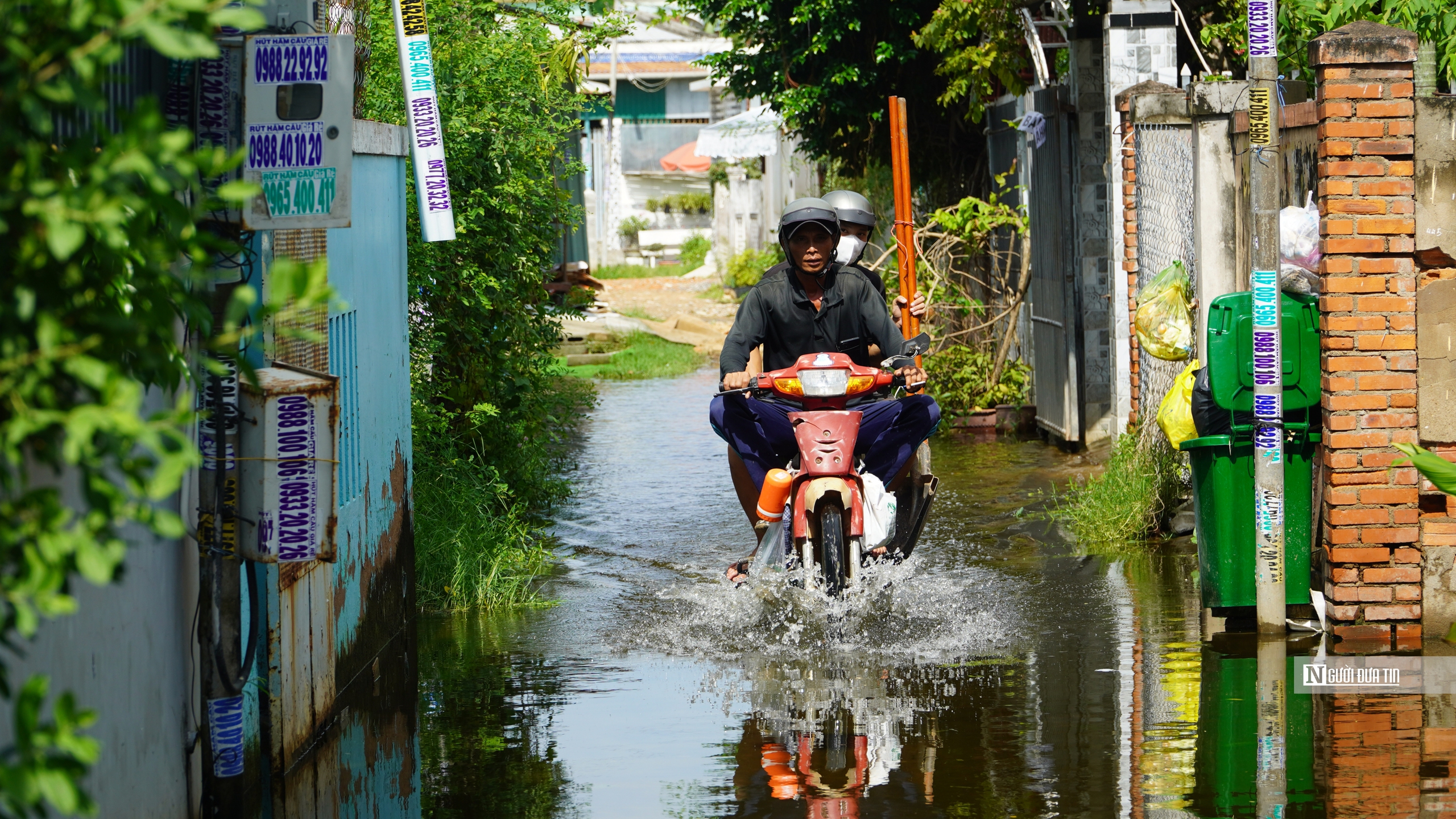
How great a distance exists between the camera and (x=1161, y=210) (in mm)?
9781

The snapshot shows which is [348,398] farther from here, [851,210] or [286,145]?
[851,210]

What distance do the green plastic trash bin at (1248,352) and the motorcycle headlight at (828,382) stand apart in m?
1.49

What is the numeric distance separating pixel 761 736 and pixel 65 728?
3.73 meters

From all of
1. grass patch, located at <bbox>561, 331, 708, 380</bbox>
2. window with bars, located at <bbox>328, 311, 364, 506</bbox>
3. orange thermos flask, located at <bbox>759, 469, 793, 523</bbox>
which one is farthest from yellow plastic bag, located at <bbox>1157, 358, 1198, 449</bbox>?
grass patch, located at <bbox>561, 331, 708, 380</bbox>

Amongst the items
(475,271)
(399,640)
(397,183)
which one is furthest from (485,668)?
(475,271)

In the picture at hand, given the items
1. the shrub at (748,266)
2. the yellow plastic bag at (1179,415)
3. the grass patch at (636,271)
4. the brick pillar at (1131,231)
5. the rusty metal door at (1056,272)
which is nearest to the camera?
the yellow plastic bag at (1179,415)

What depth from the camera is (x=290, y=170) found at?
456 centimetres

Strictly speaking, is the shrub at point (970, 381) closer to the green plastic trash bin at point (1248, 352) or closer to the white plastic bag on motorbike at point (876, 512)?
the white plastic bag on motorbike at point (876, 512)

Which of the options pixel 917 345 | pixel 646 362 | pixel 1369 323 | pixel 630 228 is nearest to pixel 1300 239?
pixel 1369 323

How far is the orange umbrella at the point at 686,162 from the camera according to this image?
41562 millimetres

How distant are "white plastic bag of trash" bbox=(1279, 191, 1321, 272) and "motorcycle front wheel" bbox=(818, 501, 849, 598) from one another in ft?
6.94

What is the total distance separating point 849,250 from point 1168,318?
1658 millimetres

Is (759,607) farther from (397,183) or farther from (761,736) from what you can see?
(397,183)

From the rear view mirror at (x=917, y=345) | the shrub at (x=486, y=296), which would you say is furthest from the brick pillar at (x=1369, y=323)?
the shrub at (x=486, y=296)
